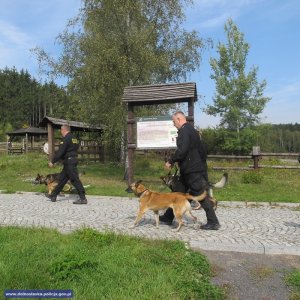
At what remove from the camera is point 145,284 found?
4.24m

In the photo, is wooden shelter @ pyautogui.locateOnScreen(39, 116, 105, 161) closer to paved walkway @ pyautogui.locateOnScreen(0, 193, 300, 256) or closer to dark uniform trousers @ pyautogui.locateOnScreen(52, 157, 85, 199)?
A: dark uniform trousers @ pyautogui.locateOnScreen(52, 157, 85, 199)

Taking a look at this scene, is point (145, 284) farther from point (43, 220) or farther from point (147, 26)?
point (147, 26)

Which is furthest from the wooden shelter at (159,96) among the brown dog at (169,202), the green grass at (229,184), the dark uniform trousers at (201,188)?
the brown dog at (169,202)

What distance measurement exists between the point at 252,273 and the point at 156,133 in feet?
27.0

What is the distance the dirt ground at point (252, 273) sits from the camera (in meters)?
4.39

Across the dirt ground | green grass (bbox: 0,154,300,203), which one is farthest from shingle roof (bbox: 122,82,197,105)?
the dirt ground

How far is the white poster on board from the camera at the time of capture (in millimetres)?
12766

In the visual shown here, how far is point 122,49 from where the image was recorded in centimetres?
1691

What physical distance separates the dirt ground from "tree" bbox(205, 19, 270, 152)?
3207cm

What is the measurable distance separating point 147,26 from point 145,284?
14779 millimetres

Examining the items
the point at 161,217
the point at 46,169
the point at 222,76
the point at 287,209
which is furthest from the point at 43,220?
the point at 222,76

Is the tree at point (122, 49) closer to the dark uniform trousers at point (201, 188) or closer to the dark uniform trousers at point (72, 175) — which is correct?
the dark uniform trousers at point (72, 175)

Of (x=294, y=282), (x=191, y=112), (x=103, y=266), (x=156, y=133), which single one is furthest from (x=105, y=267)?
(x=191, y=112)

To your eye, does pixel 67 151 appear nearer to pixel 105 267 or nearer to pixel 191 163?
pixel 191 163
